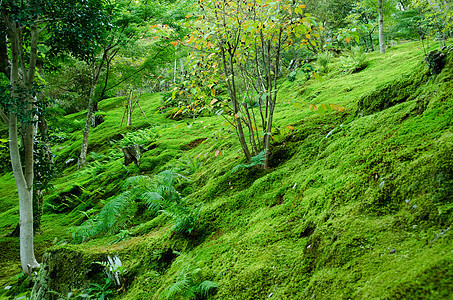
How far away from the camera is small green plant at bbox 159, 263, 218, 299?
6.40ft

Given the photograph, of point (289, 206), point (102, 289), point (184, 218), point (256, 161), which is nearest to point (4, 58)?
point (102, 289)

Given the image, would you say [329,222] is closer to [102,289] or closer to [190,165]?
[102,289]

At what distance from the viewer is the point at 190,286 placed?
2.09 m

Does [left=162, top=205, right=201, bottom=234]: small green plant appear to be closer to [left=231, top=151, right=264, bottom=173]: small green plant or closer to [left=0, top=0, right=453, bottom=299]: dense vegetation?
[left=0, top=0, right=453, bottom=299]: dense vegetation

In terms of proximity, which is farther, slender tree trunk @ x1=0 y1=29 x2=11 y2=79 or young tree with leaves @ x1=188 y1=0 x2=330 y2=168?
slender tree trunk @ x1=0 y1=29 x2=11 y2=79

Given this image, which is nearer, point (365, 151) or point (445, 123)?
point (445, 123)

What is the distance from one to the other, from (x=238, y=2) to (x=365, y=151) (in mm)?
2125

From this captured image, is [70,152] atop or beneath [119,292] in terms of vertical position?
atop

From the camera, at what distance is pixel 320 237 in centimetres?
172

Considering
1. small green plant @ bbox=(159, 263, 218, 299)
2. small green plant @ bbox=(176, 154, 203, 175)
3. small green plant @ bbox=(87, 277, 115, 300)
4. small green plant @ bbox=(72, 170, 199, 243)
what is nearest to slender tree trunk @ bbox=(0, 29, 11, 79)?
small green plant @ bbox=(72, 170, 199, 243)

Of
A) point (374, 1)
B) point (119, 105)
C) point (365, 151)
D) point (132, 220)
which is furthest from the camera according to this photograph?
point (119, 105)

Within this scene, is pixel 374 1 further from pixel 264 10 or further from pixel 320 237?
pixel 320 237

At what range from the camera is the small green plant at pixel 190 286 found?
195 centimetres

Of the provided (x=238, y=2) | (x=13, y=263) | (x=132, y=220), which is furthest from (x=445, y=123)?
(x=13, y=263)
